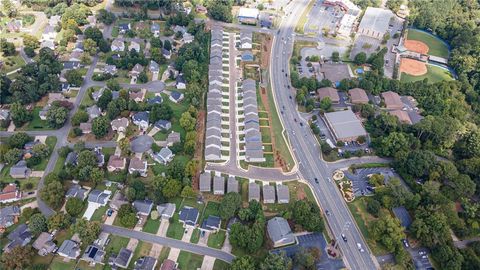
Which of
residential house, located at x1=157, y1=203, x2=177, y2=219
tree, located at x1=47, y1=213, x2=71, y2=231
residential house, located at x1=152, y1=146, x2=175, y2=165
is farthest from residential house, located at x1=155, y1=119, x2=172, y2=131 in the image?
tree, located at x1=47, y1=213, x2=71, y2=231

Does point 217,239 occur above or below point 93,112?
below

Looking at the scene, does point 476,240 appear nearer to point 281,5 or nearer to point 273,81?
point 273,81

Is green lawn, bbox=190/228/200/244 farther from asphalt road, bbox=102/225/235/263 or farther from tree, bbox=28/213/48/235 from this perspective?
tree, bbox=28/213/48/235

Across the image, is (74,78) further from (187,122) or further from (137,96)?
(187,122)

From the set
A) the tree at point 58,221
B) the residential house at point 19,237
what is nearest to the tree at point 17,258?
the residential house at point 19,237

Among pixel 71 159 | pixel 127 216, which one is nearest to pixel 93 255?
pixel 127 216
